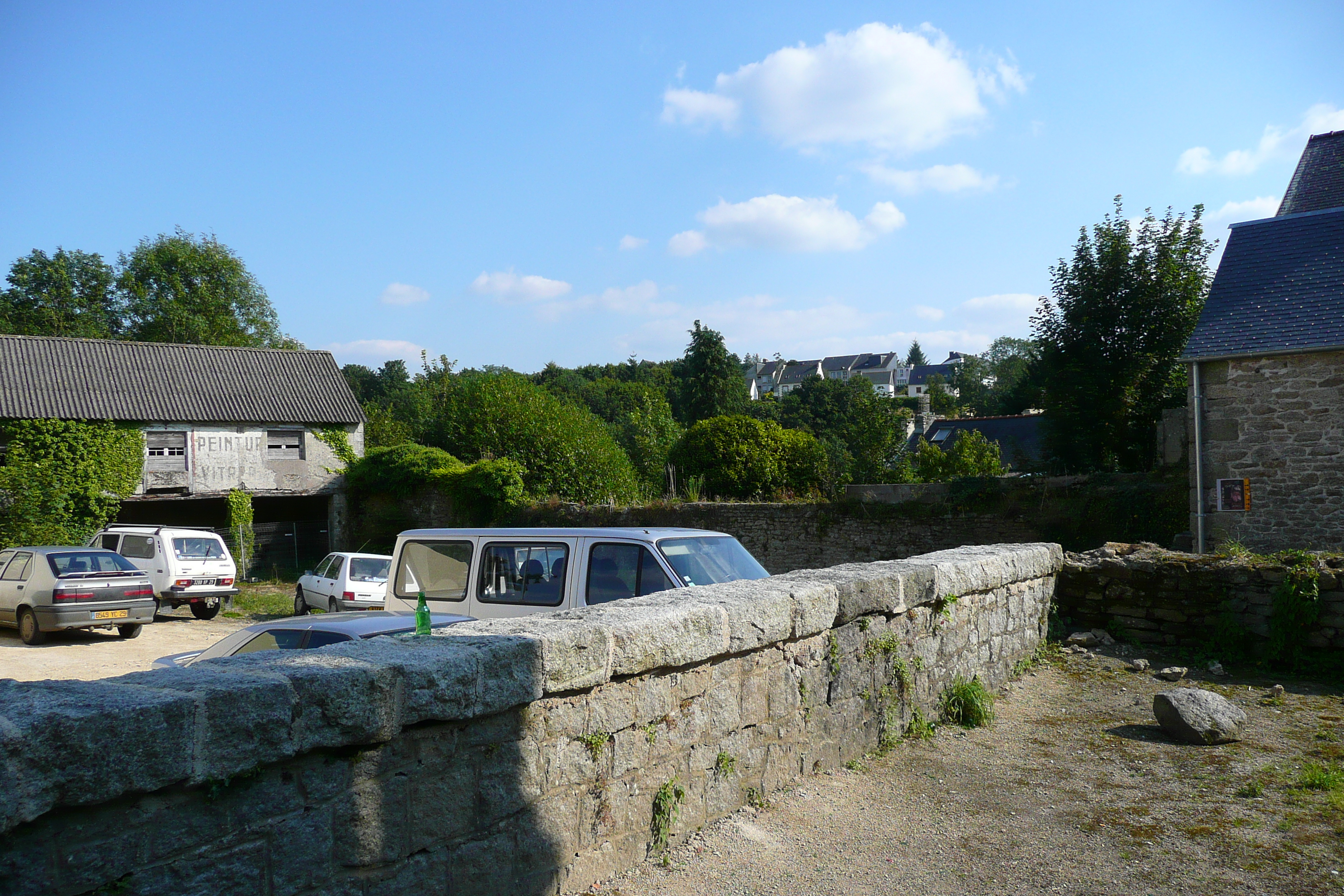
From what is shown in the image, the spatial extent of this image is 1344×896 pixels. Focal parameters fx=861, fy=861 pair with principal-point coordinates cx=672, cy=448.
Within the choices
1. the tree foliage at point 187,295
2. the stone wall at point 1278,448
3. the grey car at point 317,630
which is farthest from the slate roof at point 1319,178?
the tree foliage at point 187,295

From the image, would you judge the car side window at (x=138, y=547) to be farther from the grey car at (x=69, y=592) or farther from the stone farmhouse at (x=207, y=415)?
the stone farmhouse at (x=207, y=415)

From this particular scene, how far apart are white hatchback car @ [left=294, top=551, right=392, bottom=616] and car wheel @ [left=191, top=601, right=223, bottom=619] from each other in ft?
5.96

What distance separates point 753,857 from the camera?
3693 millimetres

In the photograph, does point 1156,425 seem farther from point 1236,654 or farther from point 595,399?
point 595,399

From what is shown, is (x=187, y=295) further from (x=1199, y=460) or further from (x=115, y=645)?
(x=1199, y=460)

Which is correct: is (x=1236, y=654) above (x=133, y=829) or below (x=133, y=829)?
below

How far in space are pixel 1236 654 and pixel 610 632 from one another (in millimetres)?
6446

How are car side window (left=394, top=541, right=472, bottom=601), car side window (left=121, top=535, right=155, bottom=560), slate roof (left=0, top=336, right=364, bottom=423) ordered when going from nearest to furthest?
car side window (left=394, top=541, right=472, bottom=601), car side window (left=121, top=535, right=155, bottom=560), slate roof (left=0, top=336, right=364, bottom=423)

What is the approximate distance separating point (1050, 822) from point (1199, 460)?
11851mm

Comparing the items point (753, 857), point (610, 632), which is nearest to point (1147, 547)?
point (753, 857)

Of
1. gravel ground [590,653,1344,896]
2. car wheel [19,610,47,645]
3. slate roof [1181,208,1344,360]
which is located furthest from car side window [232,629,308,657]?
slate roof [1181,208,1344,360]

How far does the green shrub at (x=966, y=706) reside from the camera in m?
5.80

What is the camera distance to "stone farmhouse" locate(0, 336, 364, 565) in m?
25.0

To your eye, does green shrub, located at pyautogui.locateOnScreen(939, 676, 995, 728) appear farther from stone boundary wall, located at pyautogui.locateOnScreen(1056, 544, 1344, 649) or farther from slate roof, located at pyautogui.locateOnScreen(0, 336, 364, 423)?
slate roof, located at pyautogui.locateOnScreen(0, 336, 364, 423)
